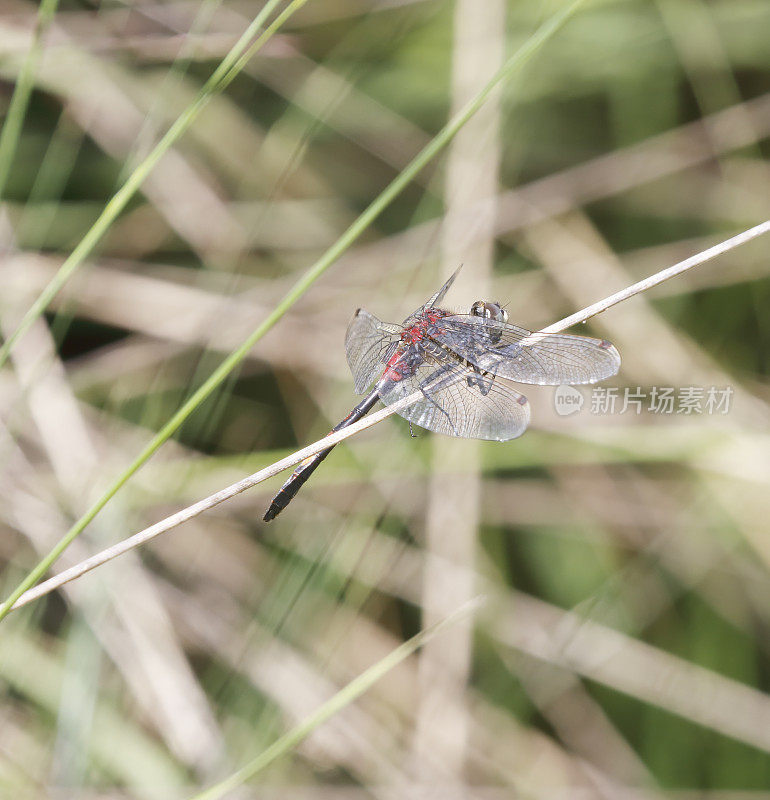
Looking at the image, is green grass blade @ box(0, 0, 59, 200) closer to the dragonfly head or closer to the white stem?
the white stem

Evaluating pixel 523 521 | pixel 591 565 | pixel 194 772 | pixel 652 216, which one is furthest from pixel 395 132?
pixel 194 772

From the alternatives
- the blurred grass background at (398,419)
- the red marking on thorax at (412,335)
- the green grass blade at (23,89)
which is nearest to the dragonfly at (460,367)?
the red marking on thorax at (412,335)

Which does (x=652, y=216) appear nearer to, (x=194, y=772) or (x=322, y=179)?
(x=322, y=179)

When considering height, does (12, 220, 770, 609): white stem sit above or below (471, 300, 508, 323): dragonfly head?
below

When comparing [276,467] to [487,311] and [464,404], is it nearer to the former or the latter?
[464,404]

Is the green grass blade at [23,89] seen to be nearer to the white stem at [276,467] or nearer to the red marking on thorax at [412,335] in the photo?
the white stem at [276,467]

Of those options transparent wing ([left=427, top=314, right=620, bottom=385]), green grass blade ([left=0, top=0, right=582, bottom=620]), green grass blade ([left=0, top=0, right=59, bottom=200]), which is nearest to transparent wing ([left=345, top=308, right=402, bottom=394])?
transparent wing ([left=427, top=314, right=620, bottom=385])
